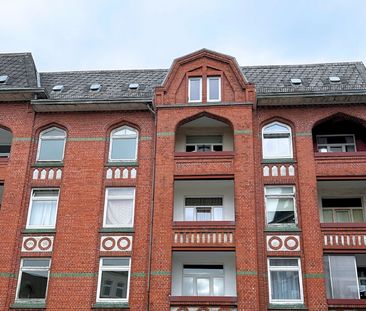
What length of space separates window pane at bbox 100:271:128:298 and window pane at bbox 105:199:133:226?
6.33 ft

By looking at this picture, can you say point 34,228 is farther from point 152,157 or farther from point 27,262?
point 152,157

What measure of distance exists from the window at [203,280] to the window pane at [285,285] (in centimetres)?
202

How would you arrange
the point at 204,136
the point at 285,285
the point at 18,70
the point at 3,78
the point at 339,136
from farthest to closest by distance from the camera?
the point at 18,70 < the point at 3,78 < the point at 204,136 < the point at 339,136 < the point at 285,285

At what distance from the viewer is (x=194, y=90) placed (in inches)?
906

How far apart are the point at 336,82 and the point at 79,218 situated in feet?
41.1

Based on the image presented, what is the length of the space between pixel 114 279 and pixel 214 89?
345 inches

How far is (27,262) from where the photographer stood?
67.3 ft

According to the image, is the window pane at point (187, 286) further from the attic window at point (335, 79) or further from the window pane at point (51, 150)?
the attic window at point (335, 79)

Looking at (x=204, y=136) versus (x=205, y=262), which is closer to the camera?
(x=205, y=262)

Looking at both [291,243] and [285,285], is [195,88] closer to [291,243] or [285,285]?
[291,243]

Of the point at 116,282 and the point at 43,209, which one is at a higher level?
the point at 43,209

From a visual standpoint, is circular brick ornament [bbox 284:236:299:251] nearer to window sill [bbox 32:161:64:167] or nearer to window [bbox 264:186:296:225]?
window [bbox 264:186:296:225]

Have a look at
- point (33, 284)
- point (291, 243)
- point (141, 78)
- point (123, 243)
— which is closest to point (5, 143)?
point (141, 78)

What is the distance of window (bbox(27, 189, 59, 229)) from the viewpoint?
837 inches
